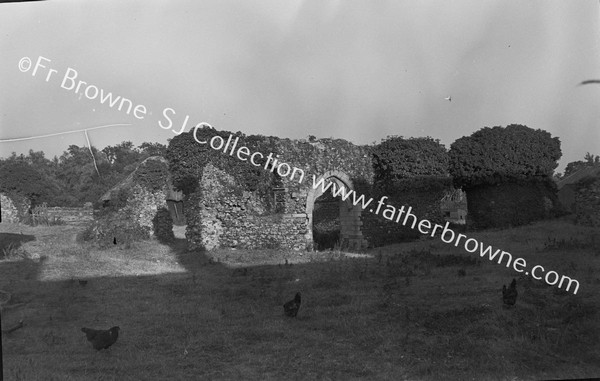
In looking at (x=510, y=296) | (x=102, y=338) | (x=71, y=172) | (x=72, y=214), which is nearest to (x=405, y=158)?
(x=510, y=296)

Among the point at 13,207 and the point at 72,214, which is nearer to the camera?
the point at 13,207

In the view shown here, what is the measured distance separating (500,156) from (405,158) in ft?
12.2

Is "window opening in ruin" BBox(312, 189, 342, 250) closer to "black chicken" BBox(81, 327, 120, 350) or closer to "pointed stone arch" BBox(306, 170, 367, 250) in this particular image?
"pointed stone arch" BBox(306, 170, 367, 250)

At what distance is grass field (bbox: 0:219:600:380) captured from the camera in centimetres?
545

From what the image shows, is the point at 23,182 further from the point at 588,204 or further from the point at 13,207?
the point at 588,204

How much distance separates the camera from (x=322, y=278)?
951 centimetres

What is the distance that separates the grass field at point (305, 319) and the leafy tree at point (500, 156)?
6133 millimetres

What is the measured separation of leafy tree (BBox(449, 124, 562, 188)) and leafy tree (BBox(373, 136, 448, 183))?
36.8 inches

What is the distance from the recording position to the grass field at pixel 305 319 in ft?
17.9

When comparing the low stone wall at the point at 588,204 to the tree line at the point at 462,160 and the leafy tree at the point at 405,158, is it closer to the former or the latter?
the tree line at the point at 462,160

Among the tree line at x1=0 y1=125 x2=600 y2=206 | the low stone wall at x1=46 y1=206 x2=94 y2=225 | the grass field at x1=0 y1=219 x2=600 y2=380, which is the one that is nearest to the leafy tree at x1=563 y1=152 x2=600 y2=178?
the tree line at x1=0 y1=125 x2=600 y2=206

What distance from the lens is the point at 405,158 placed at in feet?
54.6

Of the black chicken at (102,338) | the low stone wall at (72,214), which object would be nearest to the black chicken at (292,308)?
the black chicken at (102,338)

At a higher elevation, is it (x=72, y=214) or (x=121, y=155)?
(x=121, y=155)
